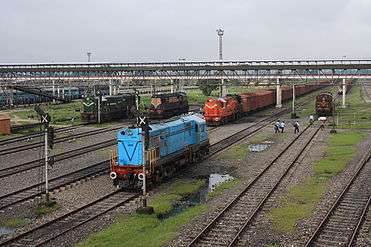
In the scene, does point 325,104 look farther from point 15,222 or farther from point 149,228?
point 15,222

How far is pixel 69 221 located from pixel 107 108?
4216cm

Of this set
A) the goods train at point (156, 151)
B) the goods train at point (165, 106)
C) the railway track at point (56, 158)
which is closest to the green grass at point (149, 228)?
the goods train at point (156, 151)

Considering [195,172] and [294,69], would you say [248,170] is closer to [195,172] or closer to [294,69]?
[195,172]

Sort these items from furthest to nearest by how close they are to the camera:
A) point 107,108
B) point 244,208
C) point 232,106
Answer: point 107,108, point 232,106, point 244,208

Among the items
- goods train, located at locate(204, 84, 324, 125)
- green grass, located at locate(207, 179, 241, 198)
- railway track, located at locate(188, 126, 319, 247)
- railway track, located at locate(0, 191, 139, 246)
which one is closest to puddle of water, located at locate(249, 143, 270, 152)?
railway track, located at locate(188, 126, 319, 247)

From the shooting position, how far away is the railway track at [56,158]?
3017cm

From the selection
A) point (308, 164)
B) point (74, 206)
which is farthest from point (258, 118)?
point (74, 206)

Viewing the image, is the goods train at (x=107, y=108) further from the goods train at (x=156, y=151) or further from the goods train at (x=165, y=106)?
the goods train at (x=156, y=151)

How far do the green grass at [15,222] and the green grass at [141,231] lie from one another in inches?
146

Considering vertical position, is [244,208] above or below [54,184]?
below

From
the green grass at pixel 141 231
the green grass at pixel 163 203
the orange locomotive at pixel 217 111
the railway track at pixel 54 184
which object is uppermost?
the orange locomotive at pixel 217 111

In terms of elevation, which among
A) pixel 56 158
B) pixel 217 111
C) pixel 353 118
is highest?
pixel 217 111

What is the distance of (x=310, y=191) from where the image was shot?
24516 mm

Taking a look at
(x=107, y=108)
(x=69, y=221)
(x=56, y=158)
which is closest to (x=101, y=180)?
(x=69, y=221)
